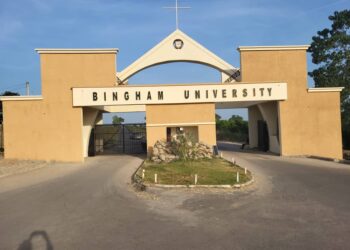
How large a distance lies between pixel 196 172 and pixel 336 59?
2490cm

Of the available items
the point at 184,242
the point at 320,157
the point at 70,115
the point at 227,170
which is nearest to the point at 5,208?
the point at 184,242

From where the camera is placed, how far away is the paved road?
24.4 feet

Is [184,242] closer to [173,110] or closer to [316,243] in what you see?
[316,243]

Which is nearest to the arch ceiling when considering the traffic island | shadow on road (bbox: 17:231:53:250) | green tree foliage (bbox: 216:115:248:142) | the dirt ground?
the dirt ground

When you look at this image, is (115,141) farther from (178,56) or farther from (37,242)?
(37,242)

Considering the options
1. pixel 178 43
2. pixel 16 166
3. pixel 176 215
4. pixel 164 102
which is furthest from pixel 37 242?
pixel 178 43

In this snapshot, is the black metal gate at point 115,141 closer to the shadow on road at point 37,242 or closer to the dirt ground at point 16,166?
the dirt ground at point 16,166

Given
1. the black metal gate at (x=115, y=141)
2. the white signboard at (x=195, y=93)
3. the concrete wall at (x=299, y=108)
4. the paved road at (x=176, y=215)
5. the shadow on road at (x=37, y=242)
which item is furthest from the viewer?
the black metal gate at (x=115, y=141)

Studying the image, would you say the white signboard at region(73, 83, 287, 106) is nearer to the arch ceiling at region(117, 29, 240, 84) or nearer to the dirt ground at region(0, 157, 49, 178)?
the arch ceiling at region(117, 29, 240, 84)

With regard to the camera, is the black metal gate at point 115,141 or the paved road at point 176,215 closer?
the paved road at point 176,215

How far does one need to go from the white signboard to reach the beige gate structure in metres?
0.06

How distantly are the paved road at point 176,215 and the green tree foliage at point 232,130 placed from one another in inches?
1512

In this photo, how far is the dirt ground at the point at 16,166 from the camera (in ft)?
61.6

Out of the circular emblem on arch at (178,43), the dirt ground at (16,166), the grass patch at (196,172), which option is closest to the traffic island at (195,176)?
the grass patch at (196,172)
